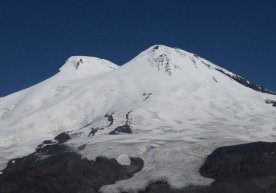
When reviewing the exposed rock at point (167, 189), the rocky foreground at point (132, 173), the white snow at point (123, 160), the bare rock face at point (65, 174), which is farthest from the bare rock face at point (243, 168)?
the white snow at point (123, 160)

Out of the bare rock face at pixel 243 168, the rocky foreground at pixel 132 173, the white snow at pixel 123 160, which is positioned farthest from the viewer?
the white snow at pixel 123 160

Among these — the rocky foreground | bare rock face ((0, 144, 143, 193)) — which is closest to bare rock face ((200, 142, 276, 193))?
the rocky foreground

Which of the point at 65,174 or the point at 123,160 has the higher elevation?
the point at 123,160

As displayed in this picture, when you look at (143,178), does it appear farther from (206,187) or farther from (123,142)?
(123,142)

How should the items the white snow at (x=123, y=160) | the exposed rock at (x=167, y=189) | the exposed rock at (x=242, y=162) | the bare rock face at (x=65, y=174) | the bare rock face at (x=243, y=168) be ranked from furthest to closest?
the white snow at (x=123, y=160) → the exposed rock at (x=242, y=162) → the bare rock face at (x=65, y=174) → the exposed rock at (x=167, y=189) → the bare rock face at (x=243, y=168)

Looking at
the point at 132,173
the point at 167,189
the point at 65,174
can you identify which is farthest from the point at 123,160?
the point at 167,189

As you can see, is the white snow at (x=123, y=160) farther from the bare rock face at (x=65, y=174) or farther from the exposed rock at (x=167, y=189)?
the exposed rock at (x=167, y=189)

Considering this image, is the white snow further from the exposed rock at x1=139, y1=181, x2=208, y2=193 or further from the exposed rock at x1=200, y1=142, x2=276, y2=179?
the exposed rock at x1=139, y1=181, x2=208, y2=193

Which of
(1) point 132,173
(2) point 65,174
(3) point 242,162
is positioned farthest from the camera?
(1) point 132,173

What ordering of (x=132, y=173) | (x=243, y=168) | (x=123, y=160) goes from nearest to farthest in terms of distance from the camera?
(x=243, y=168)
(x=132, y=173)
(x=123, y=160)

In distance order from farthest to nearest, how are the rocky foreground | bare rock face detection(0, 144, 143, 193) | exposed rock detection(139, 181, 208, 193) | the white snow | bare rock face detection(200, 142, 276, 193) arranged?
the white snow
bare rock face detection(0, 144, 143, 193)
the rocky foreground
exposed rock detection(139, 181, 208, 193)
bare rock face detection(200, 142, 276, 193)

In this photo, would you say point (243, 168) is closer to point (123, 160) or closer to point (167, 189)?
point (167, 189)

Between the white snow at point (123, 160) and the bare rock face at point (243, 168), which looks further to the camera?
the white snow at point (123, 160)

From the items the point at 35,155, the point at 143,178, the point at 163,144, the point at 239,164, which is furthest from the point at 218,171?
the point at 35,155
